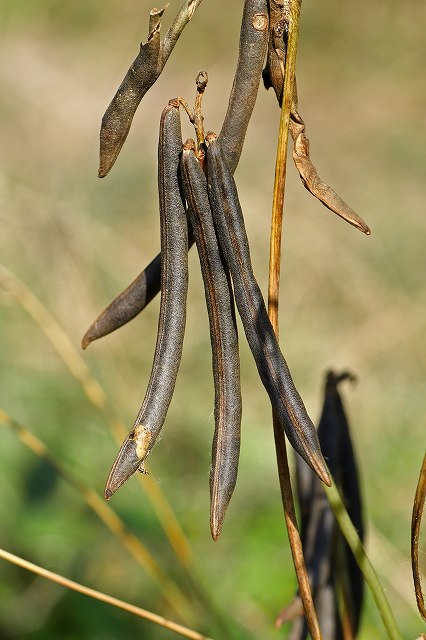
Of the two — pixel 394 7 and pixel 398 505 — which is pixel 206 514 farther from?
pixel 394 7

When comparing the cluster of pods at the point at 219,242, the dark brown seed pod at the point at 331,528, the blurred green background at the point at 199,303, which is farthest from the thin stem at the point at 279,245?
the blurred green background at the point at 199,303

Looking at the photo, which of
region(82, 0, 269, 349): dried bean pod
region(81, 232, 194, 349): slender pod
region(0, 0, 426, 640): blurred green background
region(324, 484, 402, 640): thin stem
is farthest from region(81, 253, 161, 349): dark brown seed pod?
region(0, 0, 426, 640): blurred green background

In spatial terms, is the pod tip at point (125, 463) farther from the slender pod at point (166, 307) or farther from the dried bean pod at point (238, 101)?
the dried bean pod at point (238, 101)

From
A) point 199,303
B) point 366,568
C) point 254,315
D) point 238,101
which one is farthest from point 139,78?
point 199,303

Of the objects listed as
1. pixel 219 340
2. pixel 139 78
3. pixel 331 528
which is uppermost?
pixel 139 78

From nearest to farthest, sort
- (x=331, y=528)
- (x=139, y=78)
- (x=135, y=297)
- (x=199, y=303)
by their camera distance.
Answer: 1. (x=139, y=78)
2. (x=135, y=297)
3. (x=331, y=528)
4. (x=199, y=303)

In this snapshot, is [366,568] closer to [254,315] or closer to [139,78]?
[254,315]

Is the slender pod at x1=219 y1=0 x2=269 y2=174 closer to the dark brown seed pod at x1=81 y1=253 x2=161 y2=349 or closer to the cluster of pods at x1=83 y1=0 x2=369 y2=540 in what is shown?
the cluster of pods at x1=83 y1=0 x2=369 y2=540
